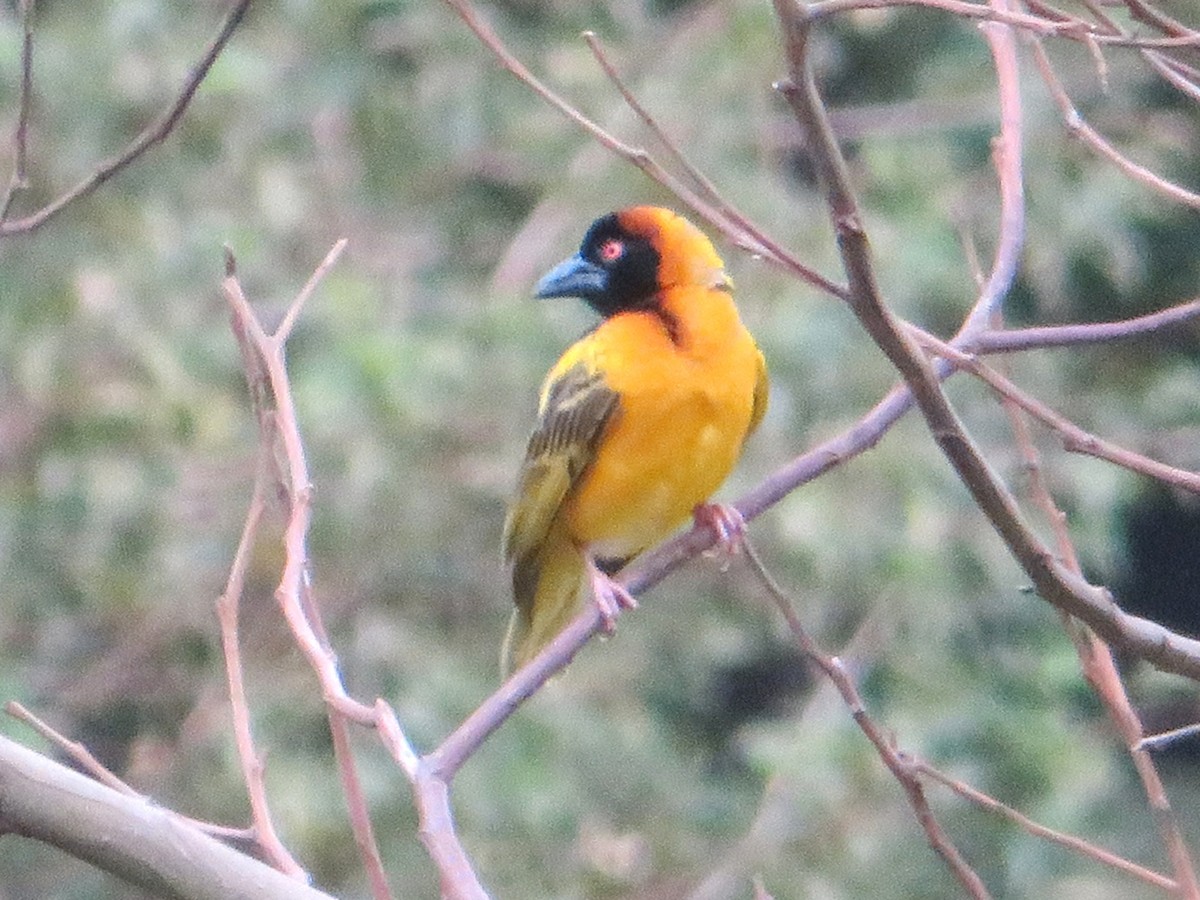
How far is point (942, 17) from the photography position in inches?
271

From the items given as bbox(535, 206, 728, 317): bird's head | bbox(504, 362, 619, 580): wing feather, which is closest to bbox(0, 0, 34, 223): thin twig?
bbox(504, 362, 619, 580): wing feather

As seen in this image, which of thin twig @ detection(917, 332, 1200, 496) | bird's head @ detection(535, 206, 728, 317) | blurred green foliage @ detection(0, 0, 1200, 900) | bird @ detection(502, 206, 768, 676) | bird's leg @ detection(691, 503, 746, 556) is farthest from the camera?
blurred green foliage @ detection(0, 0, 1200, 900)

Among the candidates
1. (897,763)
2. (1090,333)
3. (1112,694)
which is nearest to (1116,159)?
(1090,333)

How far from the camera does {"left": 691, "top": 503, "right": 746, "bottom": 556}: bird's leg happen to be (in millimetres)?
2922

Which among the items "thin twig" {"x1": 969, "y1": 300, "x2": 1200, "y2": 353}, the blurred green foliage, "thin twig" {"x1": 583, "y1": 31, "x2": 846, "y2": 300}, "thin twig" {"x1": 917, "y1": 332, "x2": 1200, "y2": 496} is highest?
"thin twig" {"x1": 583, "y1": 31, "x2": 846, "y2": 300}

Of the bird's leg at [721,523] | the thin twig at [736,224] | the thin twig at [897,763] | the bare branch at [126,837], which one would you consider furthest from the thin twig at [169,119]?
the bird's leg at [721,523]

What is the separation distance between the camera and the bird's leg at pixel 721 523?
2.92 meters

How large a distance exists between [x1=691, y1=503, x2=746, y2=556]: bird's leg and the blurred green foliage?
4.58 ft

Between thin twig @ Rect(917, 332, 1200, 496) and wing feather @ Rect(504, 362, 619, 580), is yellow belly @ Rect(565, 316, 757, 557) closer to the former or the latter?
wing feather @ Rect(504, 362, 619, 580)

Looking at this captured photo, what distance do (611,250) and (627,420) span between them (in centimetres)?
40

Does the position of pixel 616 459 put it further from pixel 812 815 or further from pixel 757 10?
pixel 757 10

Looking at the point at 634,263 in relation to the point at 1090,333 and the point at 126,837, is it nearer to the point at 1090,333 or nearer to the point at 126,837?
the point at 1090,333

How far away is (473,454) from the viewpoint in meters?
5.18

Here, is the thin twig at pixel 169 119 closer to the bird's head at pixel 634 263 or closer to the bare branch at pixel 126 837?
the bare branch at pixel 126 837
